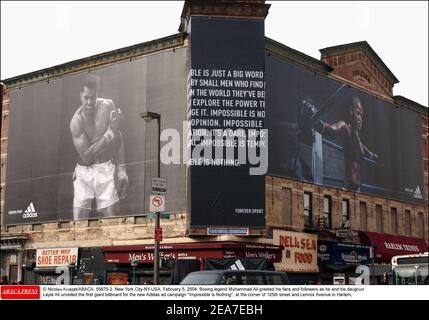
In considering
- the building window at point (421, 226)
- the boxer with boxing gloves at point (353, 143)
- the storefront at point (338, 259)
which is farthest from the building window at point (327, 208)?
the building window at point (421, 226)

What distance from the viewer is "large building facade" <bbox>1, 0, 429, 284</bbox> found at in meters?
31.8

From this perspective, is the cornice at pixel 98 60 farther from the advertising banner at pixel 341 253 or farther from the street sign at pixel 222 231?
the advertising banner at pixel 341 253

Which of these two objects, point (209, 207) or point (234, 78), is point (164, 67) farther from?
point (209, 207)

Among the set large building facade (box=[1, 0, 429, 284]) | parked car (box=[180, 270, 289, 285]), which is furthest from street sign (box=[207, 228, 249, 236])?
parked car (box=[180, 270, 289, 285])

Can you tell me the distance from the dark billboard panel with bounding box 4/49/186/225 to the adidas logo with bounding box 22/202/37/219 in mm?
64

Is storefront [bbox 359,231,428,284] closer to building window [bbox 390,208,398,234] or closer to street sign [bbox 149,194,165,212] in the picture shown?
building window [bbox 390,208,398,234]

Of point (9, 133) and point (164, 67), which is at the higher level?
point (164, 67)

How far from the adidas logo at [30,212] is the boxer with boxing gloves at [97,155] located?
389 centimetres

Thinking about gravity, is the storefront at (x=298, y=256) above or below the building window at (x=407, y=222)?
below

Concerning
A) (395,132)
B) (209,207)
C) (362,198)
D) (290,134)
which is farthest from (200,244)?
(395,132)

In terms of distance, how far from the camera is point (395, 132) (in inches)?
1781

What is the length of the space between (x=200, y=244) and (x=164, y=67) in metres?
10.2

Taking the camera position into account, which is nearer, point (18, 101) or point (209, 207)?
point (209, 207)

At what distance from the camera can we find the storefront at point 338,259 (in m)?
35.5
